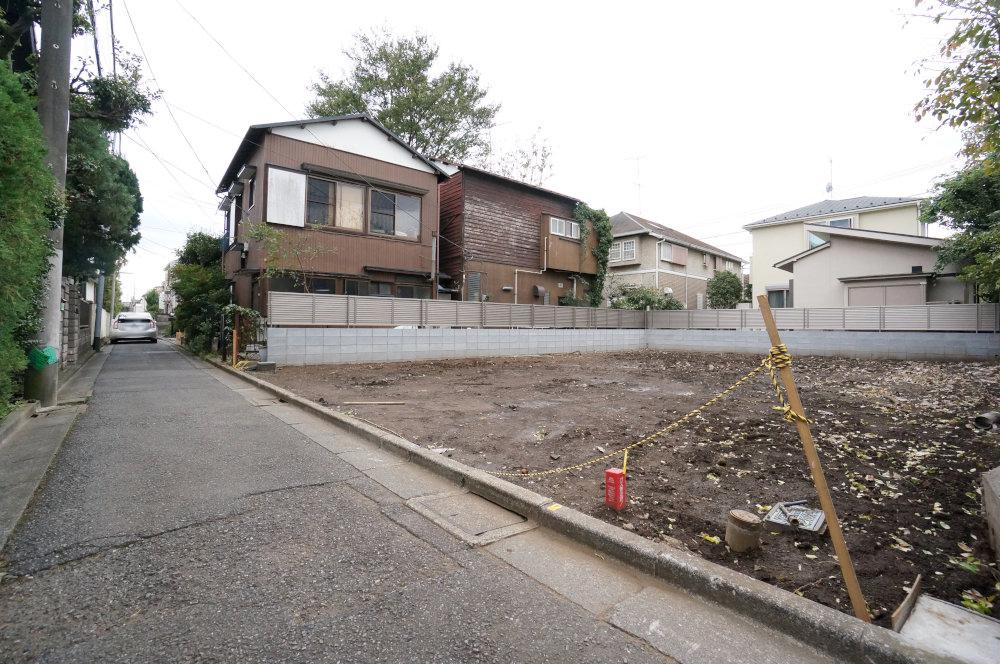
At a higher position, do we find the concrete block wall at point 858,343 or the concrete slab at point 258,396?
the concrete block wall at point 858,343

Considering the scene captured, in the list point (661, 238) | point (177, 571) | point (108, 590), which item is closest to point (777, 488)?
point (177, 571)

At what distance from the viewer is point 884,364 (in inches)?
523

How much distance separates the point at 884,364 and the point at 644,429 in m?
12.1

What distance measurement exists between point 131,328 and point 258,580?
26.4 meters

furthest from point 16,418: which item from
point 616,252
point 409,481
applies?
point 616,252

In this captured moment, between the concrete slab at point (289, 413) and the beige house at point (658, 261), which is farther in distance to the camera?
the beige house at point (658, 261)

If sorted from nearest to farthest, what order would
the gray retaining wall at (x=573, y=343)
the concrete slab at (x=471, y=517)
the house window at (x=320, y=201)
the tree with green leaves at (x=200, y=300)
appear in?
1. the concrete slab at (x=471, y=517)
2. the gray retaining wall at (x=573, y=343)
3. the house window at (x=320, y=201)
4. the tree with green leaves at (x=200, y=300)

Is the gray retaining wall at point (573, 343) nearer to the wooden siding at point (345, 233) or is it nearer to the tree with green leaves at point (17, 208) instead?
the wooden siding at point (345, 233)

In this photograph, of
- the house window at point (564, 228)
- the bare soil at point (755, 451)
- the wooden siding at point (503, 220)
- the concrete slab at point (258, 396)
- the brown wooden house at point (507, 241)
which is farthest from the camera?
the house window at point (564, 228)

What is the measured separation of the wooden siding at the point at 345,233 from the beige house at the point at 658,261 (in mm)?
12095

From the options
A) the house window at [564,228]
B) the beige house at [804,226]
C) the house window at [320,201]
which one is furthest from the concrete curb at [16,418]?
the beige house at [804,226]

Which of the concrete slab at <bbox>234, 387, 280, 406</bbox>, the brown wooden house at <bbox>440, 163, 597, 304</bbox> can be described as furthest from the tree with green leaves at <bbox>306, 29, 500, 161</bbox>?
the concrete slab at <bbox>234, 387, 280, 406</bbox>

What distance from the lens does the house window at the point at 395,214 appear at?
14.5m

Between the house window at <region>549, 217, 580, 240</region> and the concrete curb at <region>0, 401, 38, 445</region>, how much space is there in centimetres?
1665
